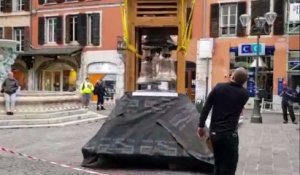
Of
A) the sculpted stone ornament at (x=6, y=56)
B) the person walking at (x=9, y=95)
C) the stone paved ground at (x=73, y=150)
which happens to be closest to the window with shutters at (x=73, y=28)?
the sculpted stone ornament at (x=6, y=56)

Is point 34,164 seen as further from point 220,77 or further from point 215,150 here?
point 220,77

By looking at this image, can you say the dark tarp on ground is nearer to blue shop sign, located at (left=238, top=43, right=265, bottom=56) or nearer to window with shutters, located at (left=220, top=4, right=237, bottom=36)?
blue shop sign, located at (left=238, top=43, right=265, bottom=56)

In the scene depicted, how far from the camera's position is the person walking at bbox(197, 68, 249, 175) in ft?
19.2

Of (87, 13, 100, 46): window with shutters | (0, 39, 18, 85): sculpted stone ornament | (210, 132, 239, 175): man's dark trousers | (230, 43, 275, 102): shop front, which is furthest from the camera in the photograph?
(87, 13, 100, 46): window with shutters

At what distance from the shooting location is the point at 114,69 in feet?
119

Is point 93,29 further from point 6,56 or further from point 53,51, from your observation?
point 6,56

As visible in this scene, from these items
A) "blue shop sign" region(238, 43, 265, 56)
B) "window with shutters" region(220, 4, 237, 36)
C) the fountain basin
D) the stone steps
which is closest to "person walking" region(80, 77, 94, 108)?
the fountain basin

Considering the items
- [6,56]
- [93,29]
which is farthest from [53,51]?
[6,56]

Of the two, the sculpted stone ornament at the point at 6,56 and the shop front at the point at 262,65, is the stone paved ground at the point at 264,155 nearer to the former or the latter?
the sculpted stone ornament at the point at 6,56

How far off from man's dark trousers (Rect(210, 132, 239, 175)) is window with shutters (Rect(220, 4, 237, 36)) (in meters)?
27.0

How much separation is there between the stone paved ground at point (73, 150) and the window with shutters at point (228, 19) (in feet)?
55.8

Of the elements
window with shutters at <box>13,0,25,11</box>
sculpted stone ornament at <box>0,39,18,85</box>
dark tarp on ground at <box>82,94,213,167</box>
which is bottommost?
dark tarp on ground at <box>82,94,213,167</box>

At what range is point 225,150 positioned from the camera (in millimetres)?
5855

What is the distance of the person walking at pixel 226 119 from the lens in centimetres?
585
